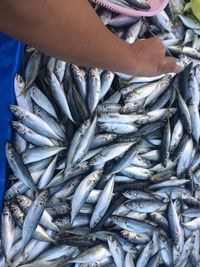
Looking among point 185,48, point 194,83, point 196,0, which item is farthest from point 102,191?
point 196,0

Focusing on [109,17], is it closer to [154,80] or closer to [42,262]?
[154,80]

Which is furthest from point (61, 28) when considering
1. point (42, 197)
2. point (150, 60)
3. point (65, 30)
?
point (42, 197)

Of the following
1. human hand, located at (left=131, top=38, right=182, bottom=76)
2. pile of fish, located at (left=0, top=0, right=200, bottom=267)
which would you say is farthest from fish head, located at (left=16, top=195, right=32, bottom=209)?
human hand, located at (left=131, top=38, right=182, bottom=76)

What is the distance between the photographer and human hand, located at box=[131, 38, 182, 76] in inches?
52.2

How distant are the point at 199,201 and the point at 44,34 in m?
1.21

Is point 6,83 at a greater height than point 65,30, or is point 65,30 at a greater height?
point 65,30

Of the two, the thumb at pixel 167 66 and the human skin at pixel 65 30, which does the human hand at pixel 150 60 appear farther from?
the human skin at pixel 65 30

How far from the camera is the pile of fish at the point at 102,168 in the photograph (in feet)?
5.41

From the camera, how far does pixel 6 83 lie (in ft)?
5.65

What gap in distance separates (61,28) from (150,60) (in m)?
0.54

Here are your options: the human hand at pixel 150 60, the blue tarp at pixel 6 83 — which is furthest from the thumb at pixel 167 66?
the blue tarp at pixel 6 83

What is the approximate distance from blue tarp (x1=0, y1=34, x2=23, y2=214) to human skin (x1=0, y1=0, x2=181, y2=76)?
0.65 m

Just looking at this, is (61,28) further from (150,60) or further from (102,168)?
(102,168)

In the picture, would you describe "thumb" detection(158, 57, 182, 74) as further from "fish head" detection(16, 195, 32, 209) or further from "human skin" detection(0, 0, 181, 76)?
"fish head" detection(16, 195, 32, 209)
